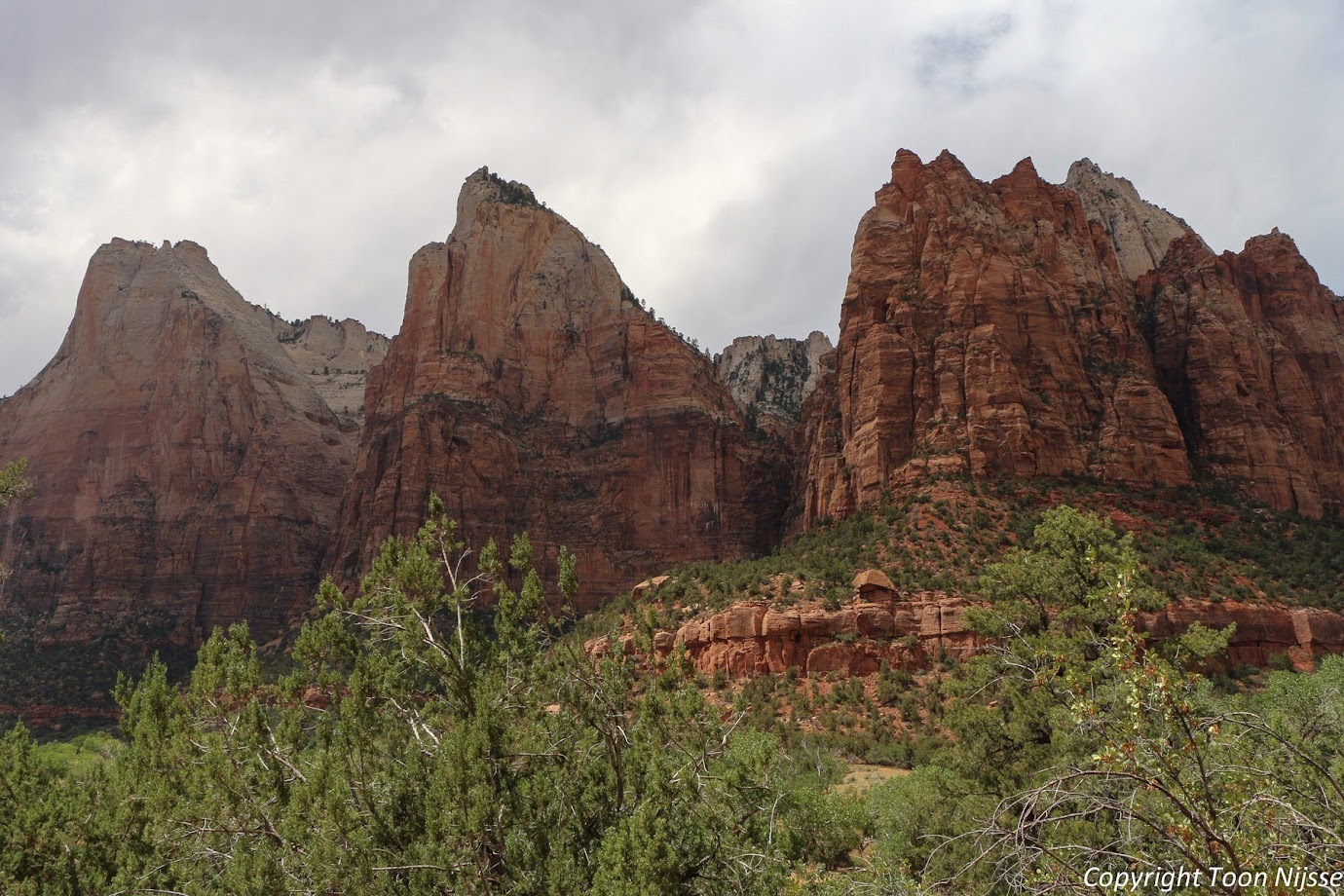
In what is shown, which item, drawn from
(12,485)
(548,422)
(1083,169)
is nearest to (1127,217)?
(1083,169)

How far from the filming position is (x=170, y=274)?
4213 inches

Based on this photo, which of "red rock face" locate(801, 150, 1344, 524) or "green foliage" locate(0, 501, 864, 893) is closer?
"green foliage" locate(0, 501, 864, 893)

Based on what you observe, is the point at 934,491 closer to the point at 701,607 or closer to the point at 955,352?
the point at 955,352

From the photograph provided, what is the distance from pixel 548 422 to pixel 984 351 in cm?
4386

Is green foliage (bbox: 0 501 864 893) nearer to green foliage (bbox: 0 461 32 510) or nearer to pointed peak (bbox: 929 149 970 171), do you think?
green foliage (bbox: 0 461 32 510)

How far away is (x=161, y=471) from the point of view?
309 feet

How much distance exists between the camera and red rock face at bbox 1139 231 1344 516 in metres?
62.4

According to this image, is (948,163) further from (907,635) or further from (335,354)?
(335,354)

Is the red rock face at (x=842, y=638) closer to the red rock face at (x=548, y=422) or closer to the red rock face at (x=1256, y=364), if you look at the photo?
the red rock face at (x=1256, y=364)

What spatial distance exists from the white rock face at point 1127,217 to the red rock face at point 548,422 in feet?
145

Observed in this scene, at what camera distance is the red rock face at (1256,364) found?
62.4m

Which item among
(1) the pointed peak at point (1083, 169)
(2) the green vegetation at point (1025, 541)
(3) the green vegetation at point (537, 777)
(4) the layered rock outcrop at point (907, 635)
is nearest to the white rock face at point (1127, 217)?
(1) the pointed peak at point (1083, 169)

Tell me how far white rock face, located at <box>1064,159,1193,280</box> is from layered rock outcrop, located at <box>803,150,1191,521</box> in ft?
73.7

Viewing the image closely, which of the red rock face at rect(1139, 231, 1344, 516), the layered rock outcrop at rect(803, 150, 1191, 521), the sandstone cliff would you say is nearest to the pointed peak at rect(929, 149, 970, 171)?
the layered rock outcrop at rect(803, 150, 1191, 521)
